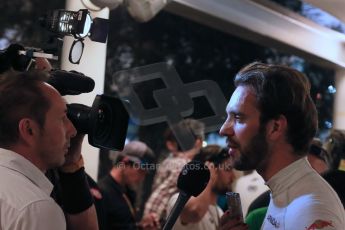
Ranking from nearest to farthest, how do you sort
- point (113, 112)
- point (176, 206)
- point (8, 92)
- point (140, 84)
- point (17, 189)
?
point (17, 189) < point (8, 92) < point (176, 206) < point (113, 112) < point (140, 84)

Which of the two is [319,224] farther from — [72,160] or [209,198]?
[209,198]

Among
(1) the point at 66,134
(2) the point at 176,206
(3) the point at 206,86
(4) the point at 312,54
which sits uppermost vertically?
(1) the point at 66,134

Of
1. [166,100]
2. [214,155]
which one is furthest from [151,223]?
[166,100]

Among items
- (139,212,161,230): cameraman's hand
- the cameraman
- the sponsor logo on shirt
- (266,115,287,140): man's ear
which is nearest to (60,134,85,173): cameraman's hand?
the cameraman

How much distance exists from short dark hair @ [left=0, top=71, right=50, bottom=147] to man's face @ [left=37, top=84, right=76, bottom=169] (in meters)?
0.02

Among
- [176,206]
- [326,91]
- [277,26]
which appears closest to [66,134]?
[176,206]

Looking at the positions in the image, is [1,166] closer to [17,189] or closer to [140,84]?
[17,189]

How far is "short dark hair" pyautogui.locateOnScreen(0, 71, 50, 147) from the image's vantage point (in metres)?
1.32

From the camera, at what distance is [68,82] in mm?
1563

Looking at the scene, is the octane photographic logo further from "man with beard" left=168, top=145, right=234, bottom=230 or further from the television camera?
the television camera

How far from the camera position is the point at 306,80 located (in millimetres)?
1529

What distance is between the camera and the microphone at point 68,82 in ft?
5.03

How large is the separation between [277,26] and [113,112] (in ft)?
9.87

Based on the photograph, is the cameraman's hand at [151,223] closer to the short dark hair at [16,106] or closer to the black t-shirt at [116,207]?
the black t-shirt at [116,207]
